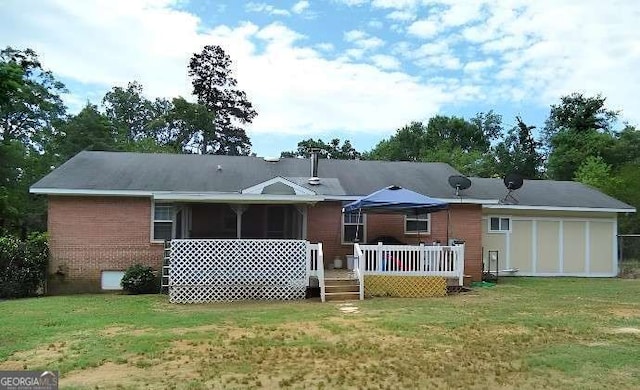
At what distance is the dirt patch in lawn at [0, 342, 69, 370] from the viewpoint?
21.8 ft

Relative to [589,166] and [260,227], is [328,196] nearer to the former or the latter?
[260,227]

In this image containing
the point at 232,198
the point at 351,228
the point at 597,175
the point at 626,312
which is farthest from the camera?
the point at 597,175

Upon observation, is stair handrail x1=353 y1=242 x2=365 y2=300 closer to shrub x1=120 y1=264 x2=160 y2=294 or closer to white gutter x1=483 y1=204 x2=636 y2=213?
shrub x1=120 y1=264 x2=160 y2=294

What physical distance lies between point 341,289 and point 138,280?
18.0 ft

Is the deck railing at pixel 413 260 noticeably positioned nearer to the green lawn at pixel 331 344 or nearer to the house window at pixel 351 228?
the green lawn at pixel 331 344

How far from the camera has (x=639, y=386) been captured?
5.83 meters

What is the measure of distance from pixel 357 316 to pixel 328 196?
6.82 metres

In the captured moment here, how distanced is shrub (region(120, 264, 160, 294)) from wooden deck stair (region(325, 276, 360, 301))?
16.0 ft

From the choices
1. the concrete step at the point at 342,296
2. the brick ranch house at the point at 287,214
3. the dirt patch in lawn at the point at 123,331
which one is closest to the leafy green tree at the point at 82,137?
the brick ranch house at the point at 287,214

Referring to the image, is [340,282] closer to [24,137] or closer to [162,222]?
[162,222]

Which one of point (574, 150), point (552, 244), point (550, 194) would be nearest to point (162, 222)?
point (552, 244)

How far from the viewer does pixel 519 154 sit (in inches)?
1800

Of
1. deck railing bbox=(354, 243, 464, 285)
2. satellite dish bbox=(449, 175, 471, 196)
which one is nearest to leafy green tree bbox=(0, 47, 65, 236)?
deck railing bbox=(354, 243, 464, 285)

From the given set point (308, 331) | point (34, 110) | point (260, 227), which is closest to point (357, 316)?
point (308, 331)
